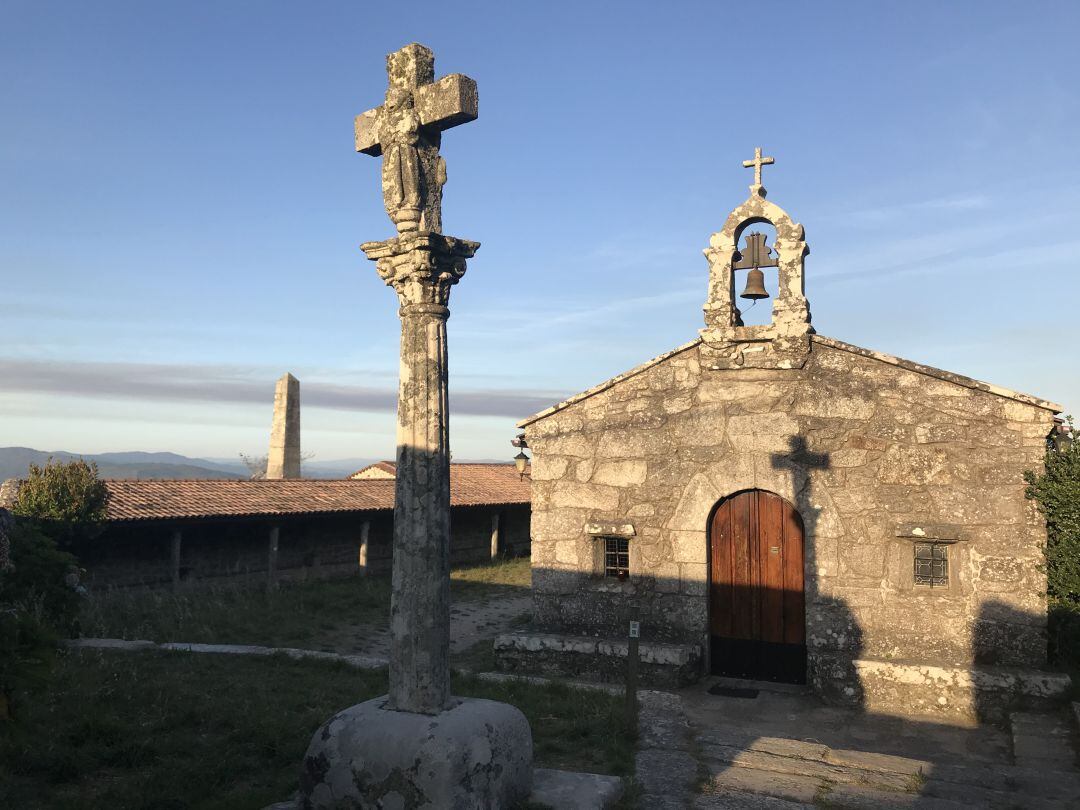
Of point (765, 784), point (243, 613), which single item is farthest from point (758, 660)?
point (243, 613)

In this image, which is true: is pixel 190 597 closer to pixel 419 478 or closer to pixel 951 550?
pixel 419 478

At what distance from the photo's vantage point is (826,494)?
9461mm

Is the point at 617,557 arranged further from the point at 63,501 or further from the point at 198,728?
the point at 63,501

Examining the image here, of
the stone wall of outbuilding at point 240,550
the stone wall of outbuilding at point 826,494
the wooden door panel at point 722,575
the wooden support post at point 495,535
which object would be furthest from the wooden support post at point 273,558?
the wooden door panel at point 722,575

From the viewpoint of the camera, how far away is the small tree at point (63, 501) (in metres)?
12.8

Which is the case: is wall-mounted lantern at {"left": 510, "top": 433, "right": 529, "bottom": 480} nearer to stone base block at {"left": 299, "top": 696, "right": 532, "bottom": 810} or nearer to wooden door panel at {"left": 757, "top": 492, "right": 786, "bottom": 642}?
wooden door panel at {"left": 757, "top": 492, "right": 786, "bottom": 642}

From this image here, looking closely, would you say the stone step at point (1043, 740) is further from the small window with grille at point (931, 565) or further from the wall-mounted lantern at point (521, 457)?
the wall-mounted lantern at point (521, 457)

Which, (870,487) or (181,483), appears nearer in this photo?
(870,487)

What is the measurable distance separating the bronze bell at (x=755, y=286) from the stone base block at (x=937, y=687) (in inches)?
170

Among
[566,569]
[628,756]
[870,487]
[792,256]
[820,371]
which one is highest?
[792,256]

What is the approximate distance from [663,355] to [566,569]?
9.86ft

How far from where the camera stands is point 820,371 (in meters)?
9.62

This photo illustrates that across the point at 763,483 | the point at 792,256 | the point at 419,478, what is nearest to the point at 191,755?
the point at 419,478

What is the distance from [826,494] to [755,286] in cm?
266
